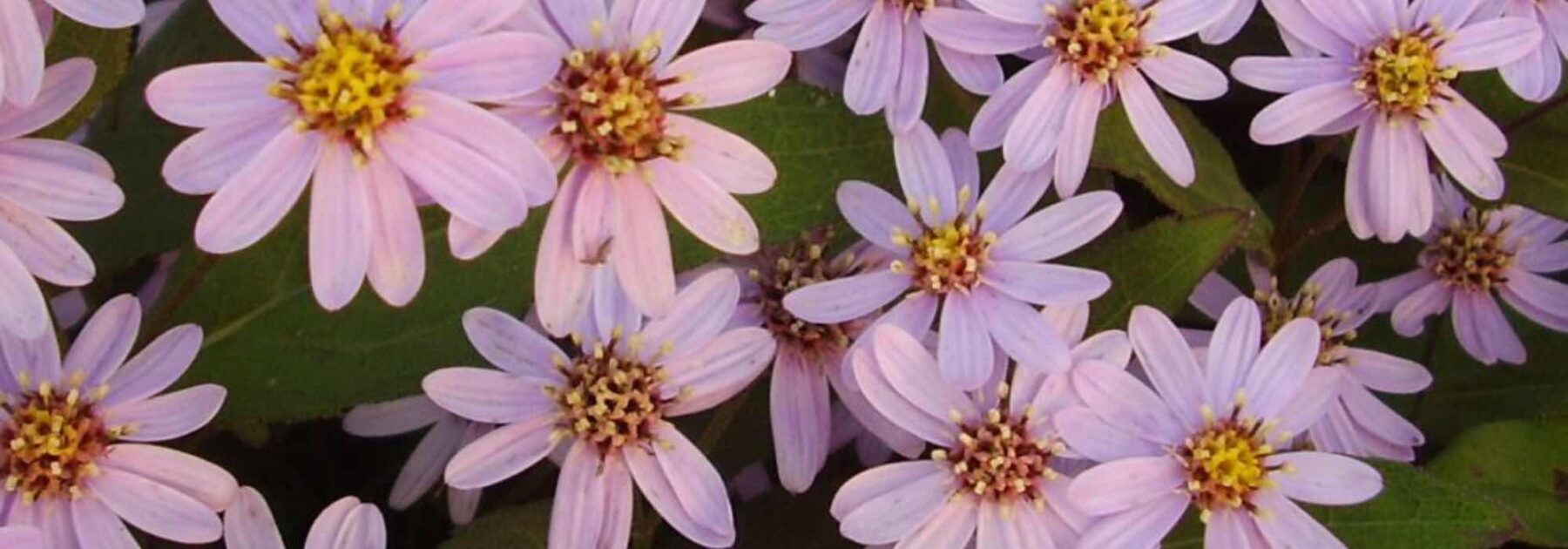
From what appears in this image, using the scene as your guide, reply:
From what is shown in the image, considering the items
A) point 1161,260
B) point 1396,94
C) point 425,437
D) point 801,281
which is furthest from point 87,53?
point 1396,94

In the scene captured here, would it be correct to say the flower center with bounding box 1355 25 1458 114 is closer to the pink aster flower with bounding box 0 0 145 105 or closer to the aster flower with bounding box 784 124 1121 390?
the aster flower with bounding box 784 124 1121 390

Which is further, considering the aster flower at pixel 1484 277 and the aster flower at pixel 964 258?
the aster flower at pixel 1484 277

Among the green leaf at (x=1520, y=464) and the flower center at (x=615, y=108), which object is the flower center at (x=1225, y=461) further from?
the flower center at (x=615, y=108)

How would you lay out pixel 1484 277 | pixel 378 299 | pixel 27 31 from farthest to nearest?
pixel 1484 277 < pixel 378 299 < pixel 27 31

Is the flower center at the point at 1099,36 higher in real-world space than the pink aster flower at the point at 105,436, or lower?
higher

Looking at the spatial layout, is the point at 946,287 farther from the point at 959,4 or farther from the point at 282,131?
the point at 282,131

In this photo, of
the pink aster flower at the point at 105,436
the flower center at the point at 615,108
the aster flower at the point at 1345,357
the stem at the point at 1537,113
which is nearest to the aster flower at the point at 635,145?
the flower center at the point at 615,108

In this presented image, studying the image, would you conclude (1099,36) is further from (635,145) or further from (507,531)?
(507,531)
